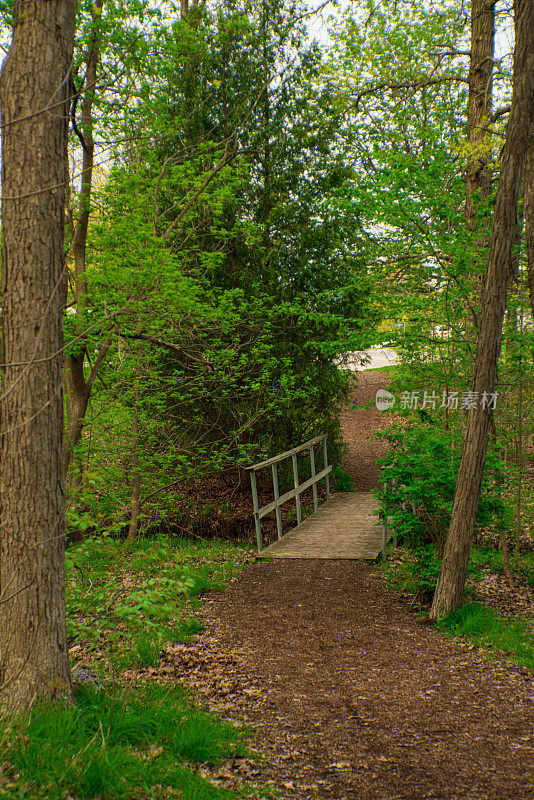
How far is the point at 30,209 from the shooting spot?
3.25 m

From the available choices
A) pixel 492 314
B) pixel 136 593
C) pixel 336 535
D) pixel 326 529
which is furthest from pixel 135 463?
pixel 492 314

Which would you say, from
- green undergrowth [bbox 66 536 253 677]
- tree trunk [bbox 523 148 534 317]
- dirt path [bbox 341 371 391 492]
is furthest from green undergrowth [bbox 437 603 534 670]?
dirt path [bbox 341 371 391 492]

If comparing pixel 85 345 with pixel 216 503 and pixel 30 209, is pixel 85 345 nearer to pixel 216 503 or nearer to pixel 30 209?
pixel 30 209

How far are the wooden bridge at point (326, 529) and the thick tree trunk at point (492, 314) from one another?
1407 millimetres

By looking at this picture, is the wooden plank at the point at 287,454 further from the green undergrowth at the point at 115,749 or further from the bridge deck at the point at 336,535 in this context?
the green undergrowth at the point at 115,749

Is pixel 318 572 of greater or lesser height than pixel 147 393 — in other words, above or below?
below

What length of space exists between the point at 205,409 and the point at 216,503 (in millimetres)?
2082

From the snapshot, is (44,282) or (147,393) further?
(147,393)

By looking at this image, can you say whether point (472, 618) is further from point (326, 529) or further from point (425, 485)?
point (326, 529)

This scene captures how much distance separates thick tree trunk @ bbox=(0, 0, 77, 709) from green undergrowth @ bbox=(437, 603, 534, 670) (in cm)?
368

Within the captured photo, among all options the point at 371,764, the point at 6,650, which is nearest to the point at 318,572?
the point at 371,764

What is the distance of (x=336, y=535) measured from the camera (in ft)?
29.7

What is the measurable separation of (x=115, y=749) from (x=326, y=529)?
22.2 feet

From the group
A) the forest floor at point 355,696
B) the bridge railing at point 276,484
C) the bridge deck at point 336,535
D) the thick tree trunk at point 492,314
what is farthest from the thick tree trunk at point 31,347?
the bridge railing at point 276,484
